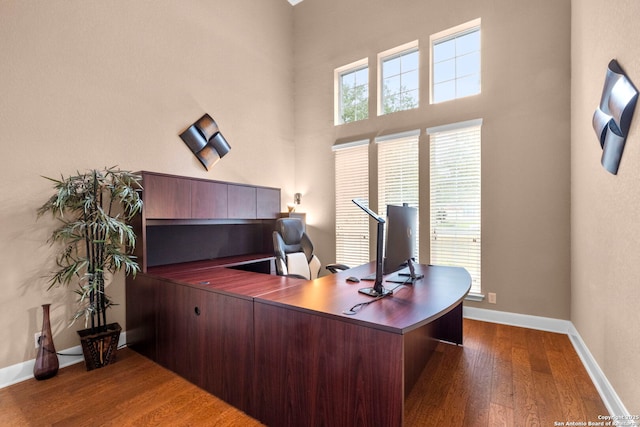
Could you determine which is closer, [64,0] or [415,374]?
[415,374]

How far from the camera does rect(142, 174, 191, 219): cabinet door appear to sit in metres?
2.70

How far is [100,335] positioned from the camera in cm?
245

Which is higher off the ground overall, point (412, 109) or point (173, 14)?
point (173, 14)

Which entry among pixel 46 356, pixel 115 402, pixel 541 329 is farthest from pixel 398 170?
pixel 46 356

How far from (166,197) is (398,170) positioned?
9.72 ft

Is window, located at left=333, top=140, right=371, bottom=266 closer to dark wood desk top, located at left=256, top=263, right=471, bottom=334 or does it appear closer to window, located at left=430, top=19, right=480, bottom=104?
window, located at left=430, top=19, right=480, bottom=104

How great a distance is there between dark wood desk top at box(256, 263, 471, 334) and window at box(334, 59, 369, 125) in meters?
3.08

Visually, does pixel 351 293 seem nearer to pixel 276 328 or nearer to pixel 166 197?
pixel 276 328

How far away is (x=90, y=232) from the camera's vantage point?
2.45 m

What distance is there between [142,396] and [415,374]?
6.59 feet

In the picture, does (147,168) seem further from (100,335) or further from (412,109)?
(412,109)

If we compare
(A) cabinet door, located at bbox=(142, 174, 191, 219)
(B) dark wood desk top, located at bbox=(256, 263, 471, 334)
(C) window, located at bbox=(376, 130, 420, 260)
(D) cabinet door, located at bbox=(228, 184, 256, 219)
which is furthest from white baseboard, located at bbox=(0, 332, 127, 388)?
(C) window, located at bbox=(376, 130, 420, 260)

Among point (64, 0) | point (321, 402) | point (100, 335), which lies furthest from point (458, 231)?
point (64, 0)

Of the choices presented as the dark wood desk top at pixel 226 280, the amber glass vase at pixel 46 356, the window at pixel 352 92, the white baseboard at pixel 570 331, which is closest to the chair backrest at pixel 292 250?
the dark wood desk top at pixel 226 280
